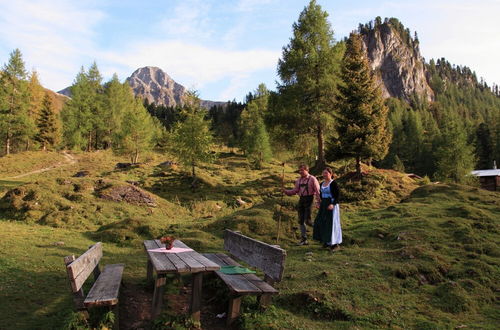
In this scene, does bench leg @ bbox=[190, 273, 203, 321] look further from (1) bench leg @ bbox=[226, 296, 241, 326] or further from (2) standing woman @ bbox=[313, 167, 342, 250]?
(2) standing woman @ bbox=[313, 167, 342, 250]

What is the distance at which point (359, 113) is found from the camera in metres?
24.1

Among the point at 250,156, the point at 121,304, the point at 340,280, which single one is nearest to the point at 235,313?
the point at 121,304

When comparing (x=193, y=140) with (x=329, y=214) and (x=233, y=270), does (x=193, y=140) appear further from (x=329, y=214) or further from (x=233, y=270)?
(x=233, y=270)

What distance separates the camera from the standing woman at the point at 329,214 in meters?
9.93

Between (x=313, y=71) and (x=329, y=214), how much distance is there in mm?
20452

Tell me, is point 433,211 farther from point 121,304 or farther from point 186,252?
point 121,304

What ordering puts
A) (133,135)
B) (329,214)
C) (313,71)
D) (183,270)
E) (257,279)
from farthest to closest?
(133,135)
(313,71)
(329,214)
(257,279)
(183,270)

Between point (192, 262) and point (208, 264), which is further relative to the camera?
point (192, 262)

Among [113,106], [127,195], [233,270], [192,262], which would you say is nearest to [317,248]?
[233,270]

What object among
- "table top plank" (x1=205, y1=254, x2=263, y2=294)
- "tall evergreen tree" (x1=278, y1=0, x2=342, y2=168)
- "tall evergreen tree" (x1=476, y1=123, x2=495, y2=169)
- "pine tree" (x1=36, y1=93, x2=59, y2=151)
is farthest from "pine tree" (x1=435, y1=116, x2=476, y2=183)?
"pine tree" (x1=36, y1=93, x2=59, y2=151)

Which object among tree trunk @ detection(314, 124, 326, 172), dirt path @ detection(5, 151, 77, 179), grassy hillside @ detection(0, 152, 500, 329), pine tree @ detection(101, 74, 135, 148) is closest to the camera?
grassy hillside @ detection(0, 152, 500, 329)

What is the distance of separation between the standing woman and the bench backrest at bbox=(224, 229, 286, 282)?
3702 mm

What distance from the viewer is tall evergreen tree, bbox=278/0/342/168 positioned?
27344mm

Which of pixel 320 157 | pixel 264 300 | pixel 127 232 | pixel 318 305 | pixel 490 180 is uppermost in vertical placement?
pixel 320 157
